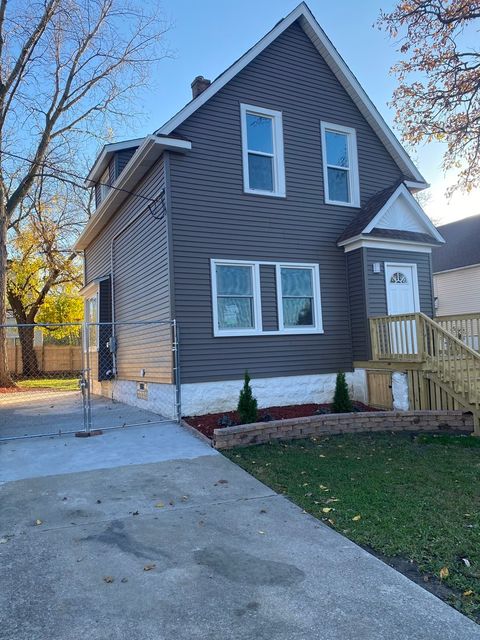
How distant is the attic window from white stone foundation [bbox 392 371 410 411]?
2327mm

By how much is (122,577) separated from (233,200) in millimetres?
7522

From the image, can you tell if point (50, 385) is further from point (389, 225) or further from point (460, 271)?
point (460, 271)

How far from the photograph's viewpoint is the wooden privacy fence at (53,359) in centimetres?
2675

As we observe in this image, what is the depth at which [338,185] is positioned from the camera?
1107 cm

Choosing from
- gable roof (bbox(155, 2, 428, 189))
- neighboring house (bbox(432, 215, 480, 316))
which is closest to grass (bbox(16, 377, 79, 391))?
gable roof (bbox(155, 2, 428, 189))

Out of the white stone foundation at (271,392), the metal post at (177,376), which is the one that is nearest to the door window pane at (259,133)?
the metal post at (177,376)

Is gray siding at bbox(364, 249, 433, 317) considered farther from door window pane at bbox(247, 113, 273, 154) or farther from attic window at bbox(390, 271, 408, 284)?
door window pane at bbox(247, 113, 273, 154)

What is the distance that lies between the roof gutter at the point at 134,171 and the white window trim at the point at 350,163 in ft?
11.3

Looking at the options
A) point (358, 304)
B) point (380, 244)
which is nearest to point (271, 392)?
point (358, 304)

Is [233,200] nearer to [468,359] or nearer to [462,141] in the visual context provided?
[468,359]

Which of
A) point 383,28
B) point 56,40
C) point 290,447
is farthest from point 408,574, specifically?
point 56,40

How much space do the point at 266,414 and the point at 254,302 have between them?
2.26m

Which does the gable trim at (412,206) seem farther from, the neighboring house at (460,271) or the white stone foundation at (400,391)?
the neighboring house at (460,271)

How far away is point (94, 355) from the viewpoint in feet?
46.9
